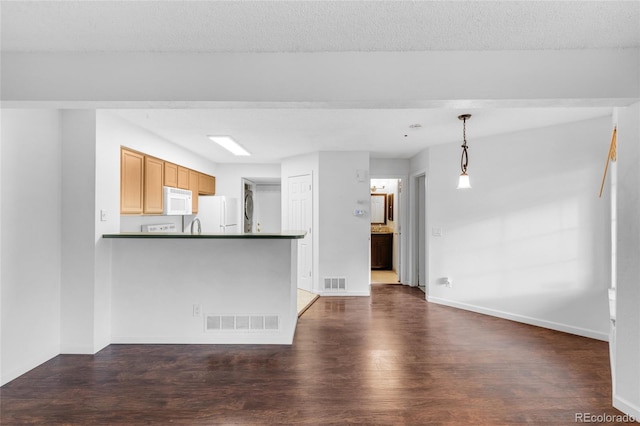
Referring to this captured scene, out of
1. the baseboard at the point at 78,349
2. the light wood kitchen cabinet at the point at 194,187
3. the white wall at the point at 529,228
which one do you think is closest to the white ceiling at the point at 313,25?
the white wall at the point at 529,228

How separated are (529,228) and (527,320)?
114cm

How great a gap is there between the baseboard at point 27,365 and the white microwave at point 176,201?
1809mm

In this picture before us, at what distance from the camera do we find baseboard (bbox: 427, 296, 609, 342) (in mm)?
3357

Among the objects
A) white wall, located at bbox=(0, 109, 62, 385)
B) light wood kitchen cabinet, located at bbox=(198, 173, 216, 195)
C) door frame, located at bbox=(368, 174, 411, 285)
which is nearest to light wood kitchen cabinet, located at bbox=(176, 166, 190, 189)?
light wood kitchen cabinet, located at bbox=(198, 173, 216, 195)

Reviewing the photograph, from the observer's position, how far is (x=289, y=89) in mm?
1978

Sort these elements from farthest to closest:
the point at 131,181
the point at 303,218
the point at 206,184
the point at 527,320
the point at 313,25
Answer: the point at 206,184, the point at 303,218, the point at 527,320, the point at 131,181, the point at 313,25

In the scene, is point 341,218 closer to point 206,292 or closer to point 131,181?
point 206,292

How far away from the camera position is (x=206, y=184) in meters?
5.72

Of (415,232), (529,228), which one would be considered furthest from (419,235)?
(529,228)

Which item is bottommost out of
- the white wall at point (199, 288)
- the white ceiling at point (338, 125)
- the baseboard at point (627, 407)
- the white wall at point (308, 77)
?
the baseboard at point (627, 407)

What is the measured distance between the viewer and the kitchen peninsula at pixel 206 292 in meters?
3.19

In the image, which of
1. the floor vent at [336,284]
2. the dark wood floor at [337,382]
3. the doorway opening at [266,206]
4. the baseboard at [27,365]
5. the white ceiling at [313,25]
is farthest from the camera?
the doorway opening at [266,206]

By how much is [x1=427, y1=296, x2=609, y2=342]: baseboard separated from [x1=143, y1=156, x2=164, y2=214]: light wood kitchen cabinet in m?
4.10

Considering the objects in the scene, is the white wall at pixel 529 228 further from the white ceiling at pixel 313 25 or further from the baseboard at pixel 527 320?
the white ceiling at pixel 313 25
